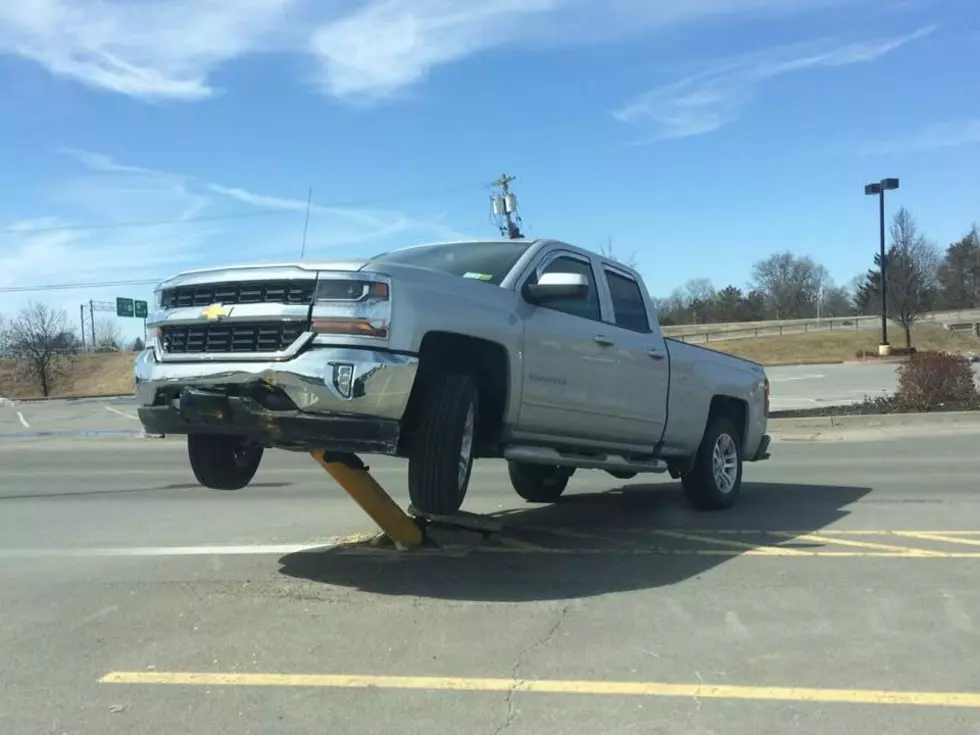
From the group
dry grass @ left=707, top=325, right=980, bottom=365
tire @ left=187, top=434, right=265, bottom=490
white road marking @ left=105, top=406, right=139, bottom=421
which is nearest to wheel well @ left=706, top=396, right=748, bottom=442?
tire @ left=187, top=434, right=265, bottom=490

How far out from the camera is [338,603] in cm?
543

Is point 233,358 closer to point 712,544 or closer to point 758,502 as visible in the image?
point 712,544

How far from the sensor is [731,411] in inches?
362

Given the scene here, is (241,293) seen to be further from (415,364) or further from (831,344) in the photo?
(831,344)

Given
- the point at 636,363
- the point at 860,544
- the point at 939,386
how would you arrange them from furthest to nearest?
the point at 939,386 < the point at 636,363 < the point at 860,544

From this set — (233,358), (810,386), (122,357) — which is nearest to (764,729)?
(233,358)

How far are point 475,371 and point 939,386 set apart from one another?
51.8ft

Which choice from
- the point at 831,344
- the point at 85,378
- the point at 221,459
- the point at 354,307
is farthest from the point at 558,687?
the point at 85,378

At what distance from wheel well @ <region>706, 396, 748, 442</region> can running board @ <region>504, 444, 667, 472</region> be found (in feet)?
4.32

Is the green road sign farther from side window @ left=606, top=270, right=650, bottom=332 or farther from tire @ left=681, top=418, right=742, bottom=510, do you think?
side window @ left=606, top=270, right=650, bottom=332

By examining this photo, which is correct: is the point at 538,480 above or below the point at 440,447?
below

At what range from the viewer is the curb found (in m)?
18.0

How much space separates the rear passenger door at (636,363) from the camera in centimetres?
709

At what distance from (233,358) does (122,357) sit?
298 ft
